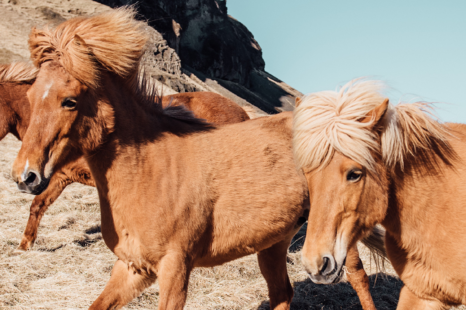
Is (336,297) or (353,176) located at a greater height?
(353,176)

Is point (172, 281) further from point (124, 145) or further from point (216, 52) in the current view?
point (216, 52)

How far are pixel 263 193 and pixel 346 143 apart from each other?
1.06 meters

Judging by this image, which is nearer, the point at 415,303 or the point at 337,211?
the point at 337,211

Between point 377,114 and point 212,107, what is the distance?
3.22 meters

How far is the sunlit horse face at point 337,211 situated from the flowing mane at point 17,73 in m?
4.42

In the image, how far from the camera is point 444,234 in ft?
7.08

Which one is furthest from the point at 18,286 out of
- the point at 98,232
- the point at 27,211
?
the point at 27,211

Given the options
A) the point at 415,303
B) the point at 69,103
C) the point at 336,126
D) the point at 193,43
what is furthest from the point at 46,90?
the point at 193,43

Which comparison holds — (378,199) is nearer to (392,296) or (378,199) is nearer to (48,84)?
(48,84)

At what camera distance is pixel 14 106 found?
502 cm

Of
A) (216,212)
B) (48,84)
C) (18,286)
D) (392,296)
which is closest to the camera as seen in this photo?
(48,84)

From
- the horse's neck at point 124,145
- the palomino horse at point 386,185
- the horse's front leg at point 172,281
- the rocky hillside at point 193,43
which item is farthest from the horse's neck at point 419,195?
the rocky hillside at point 193,43

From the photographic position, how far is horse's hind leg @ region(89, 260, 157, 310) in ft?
9.02

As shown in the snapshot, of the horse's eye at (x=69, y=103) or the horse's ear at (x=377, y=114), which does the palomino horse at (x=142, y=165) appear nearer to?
the horse's eye at (x=69, y=103)
